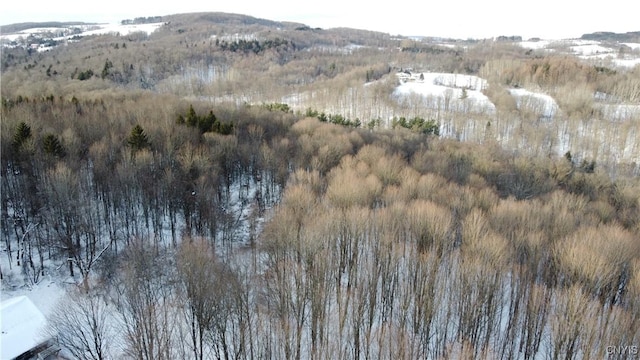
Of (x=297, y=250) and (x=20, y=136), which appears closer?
(x=297, y=250)

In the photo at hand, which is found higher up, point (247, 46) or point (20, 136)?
point (247, 46)

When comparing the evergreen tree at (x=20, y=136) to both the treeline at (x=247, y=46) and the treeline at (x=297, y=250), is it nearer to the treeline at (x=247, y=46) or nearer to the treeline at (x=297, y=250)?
the treeline at (x=297, y=250)

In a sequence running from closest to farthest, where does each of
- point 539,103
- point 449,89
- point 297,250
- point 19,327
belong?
point 19,327 → point 297,250 → point 539,103 → point 449,89

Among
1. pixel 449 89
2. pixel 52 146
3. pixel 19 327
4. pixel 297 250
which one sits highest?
pixel 449 89

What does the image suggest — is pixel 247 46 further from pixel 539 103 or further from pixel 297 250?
pixel 297 250

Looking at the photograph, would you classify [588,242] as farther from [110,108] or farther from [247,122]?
[110,108]

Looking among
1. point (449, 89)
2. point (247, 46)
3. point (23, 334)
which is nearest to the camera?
point (23, 334)

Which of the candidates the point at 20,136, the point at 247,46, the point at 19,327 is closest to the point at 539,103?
the point at 20,136

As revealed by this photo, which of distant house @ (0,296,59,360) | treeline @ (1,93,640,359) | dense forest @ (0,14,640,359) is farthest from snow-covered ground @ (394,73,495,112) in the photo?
distant house @ (0,296,59,360)
